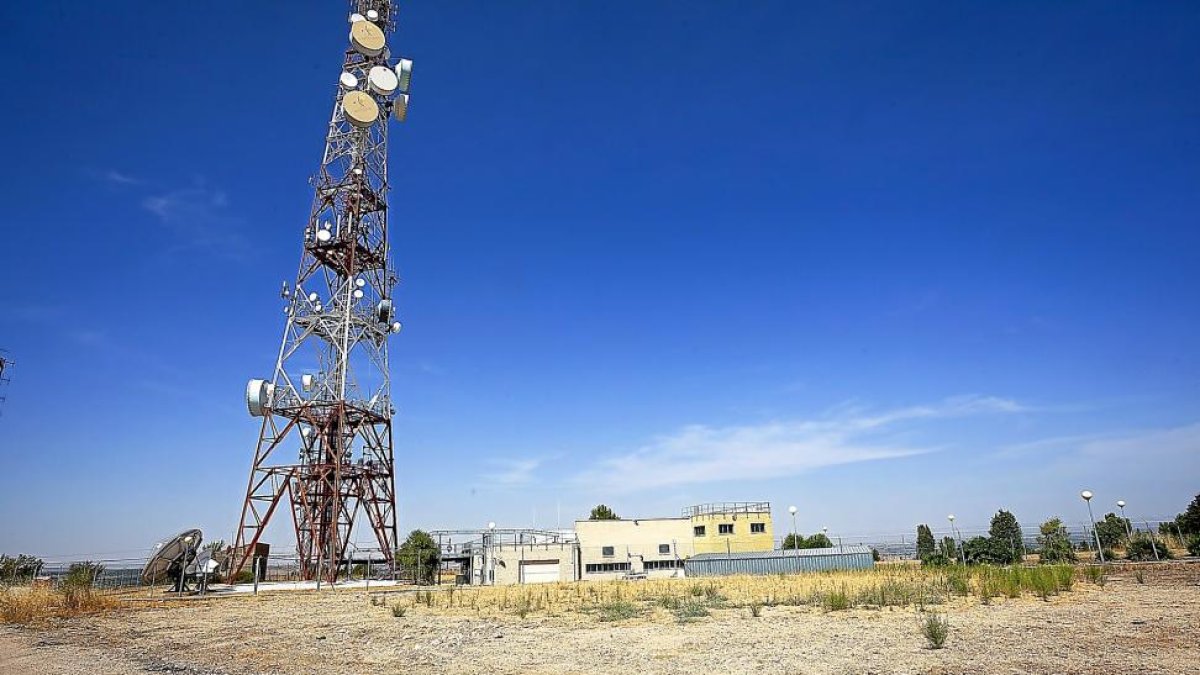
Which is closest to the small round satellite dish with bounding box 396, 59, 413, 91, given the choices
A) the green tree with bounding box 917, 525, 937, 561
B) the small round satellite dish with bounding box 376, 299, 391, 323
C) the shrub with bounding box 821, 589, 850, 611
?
the small round satellite dish with bounding box 376, 299, 391, 323

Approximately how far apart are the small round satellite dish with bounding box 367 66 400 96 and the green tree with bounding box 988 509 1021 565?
47.9 m

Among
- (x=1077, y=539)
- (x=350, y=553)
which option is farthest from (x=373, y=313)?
(x=1077, y=539)

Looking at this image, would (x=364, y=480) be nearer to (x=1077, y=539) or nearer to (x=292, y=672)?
(x=292, y=672)

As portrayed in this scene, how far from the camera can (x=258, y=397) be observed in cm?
3647

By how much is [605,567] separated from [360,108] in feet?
118

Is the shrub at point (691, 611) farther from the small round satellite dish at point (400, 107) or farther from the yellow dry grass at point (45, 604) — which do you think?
the small round satellite dish at point (400, 107)

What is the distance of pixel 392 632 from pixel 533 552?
32969mm

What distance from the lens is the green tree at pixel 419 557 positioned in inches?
1654

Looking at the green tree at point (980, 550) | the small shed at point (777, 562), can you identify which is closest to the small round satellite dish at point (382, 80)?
the small shed at point (777, 562)

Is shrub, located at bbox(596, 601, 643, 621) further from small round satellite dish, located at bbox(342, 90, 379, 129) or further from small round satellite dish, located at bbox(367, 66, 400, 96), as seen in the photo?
small round satellite dish, located at bbox(367, 66, 400, 96)

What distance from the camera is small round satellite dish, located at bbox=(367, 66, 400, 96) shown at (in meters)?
43.0

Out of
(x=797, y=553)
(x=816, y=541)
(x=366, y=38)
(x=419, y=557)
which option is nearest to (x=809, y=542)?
(x=816, y=541)

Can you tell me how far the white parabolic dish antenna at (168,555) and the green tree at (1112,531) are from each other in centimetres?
6046

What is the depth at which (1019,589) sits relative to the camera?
804 inches
